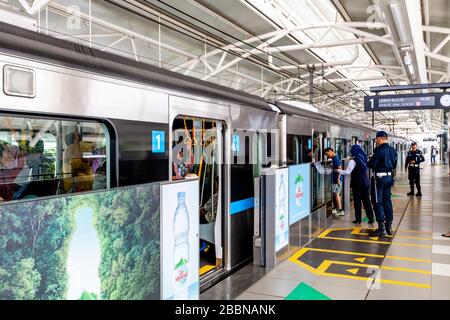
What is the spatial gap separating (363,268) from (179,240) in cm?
307

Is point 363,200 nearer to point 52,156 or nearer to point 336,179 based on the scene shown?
point 336,179

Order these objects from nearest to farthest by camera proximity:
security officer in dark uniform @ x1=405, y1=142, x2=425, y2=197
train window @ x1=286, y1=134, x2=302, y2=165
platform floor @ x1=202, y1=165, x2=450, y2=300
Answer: platform floor @ x1=202, y1=165, x2=450, y2=300, train window @ x1=286, y1=134, x2=302, y2=165, security officer in dark uniform @ x1=405, y1=142, x2=425, y2=197

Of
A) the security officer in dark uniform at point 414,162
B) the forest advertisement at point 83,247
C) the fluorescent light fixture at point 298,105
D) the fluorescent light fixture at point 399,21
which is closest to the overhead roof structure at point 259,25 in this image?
the fluorescent light fixture at point 399,21

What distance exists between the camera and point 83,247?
214cm

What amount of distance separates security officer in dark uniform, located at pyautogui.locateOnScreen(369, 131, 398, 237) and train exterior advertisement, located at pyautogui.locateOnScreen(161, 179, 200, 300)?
4.45 metres

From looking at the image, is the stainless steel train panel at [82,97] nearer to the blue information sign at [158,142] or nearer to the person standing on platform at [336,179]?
the blue information sign at [158,142]

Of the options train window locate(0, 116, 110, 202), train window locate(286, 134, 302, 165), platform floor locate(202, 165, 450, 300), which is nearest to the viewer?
train window locate(0, 116, 110, 202)

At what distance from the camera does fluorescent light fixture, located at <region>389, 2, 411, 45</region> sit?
553 cm

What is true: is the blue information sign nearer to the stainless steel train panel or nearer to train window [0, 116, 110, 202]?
the stainless steel train panel

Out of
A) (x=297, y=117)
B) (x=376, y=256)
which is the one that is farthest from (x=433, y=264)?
(x=297, y=117)

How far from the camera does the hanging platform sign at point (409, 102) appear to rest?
10273 mm

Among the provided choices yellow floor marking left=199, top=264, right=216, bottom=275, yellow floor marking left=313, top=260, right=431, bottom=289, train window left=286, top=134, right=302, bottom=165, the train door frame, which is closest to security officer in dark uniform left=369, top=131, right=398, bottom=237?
train window left=286, top=134, right=302, bottom=165

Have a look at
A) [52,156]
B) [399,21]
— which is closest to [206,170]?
[52,156]
